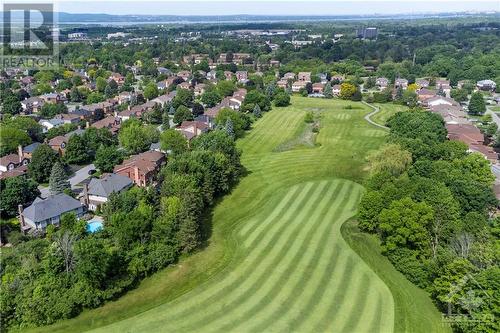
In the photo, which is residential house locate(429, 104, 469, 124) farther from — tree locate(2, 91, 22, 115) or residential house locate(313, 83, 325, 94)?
tree locate(2, 91, 22, 115)

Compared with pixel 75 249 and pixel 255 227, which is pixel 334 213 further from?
pixel 75 249

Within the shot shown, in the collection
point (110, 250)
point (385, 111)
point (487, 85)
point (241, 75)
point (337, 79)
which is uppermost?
point (487, 85)

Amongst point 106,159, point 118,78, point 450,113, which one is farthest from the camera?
point 118,78

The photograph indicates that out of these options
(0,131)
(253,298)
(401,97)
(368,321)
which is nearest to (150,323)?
(253,298)

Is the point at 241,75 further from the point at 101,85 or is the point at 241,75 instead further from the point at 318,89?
the point at 101,85

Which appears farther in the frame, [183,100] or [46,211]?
[183,100]

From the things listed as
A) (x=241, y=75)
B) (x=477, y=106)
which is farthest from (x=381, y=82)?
(x=241, y=75)
